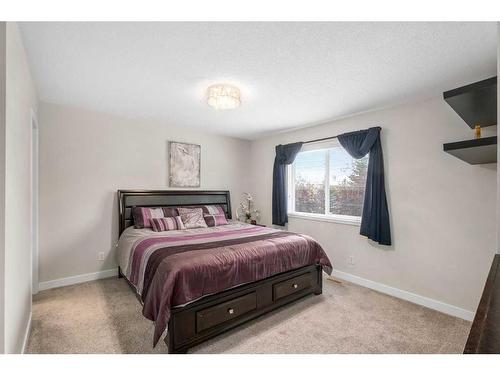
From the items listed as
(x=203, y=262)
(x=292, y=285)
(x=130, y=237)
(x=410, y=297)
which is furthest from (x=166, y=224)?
(x=410, y=297)

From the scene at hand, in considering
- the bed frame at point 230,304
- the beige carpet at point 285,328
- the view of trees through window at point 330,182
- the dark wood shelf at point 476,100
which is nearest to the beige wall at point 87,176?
the bed frame at point 230,304

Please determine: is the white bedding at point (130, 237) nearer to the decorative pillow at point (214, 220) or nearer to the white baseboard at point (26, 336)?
the decorative pillow at point (214, 220)

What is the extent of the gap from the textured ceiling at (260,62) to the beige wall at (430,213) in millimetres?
344

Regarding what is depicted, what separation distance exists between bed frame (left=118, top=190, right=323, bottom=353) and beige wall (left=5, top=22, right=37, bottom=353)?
0.98 m

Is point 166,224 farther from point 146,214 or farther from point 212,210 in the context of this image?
point 212,210

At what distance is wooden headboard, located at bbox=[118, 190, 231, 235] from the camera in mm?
3455

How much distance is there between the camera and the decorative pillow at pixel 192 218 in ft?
11.5

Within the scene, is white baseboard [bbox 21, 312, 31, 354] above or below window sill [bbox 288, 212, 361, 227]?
below

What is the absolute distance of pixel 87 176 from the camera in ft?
10.6

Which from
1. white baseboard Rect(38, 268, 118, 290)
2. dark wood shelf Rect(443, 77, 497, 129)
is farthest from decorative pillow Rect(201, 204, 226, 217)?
dark wood shelf Rect(443, 77, 497, 129)

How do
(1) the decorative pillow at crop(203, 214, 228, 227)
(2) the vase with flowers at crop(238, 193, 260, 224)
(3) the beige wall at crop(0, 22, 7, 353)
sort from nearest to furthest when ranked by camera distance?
1. (3) the beige wall at crop(0, 22, 7, 353)
2. (1) the decorative pillow at crop(203, 214, 228, 227)
3. (2) the vase with flowers at crop(238, 193, 260, 224)

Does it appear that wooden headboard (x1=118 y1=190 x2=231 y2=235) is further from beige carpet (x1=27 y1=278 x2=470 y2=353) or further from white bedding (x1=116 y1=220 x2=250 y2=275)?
beige carpet (x1=27 y1=278 x2=470 y2=353)
